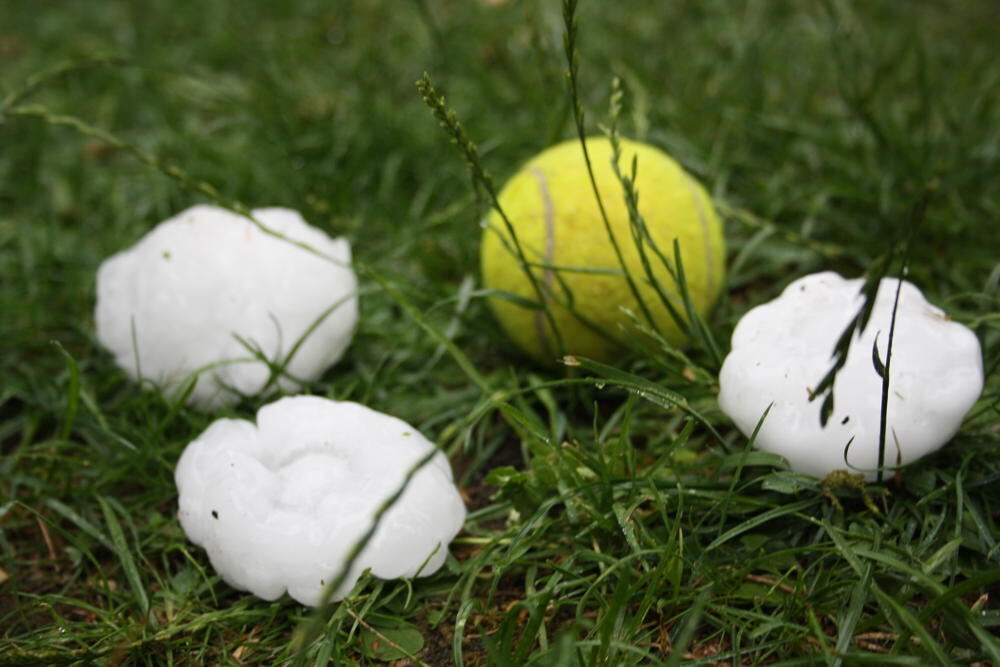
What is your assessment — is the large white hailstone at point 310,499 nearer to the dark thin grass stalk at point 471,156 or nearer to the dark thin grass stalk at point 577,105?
the dark thin grass stalk at point 471,156

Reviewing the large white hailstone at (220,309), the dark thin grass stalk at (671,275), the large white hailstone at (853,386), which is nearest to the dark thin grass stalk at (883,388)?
the large white hailstone at (853,386)

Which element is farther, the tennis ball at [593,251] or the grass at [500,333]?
the tennis ball at [593,251]

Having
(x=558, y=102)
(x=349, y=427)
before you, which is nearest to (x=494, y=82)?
(x=558, y=102)

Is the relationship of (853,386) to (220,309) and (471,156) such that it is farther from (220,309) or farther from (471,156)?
(220,309)

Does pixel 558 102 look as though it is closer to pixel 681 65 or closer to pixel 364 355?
pixel 681 65

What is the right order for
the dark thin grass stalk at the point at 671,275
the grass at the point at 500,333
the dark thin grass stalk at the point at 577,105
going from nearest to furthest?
1. the dark thin grass stalk at the point at 577,105
2. the grass at the point at 500,333
3. the dark thin grass stalk at the point at 671,275

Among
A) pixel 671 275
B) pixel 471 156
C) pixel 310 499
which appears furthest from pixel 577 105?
pixel 310 499

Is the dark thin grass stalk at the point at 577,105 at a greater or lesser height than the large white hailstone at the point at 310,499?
greater
